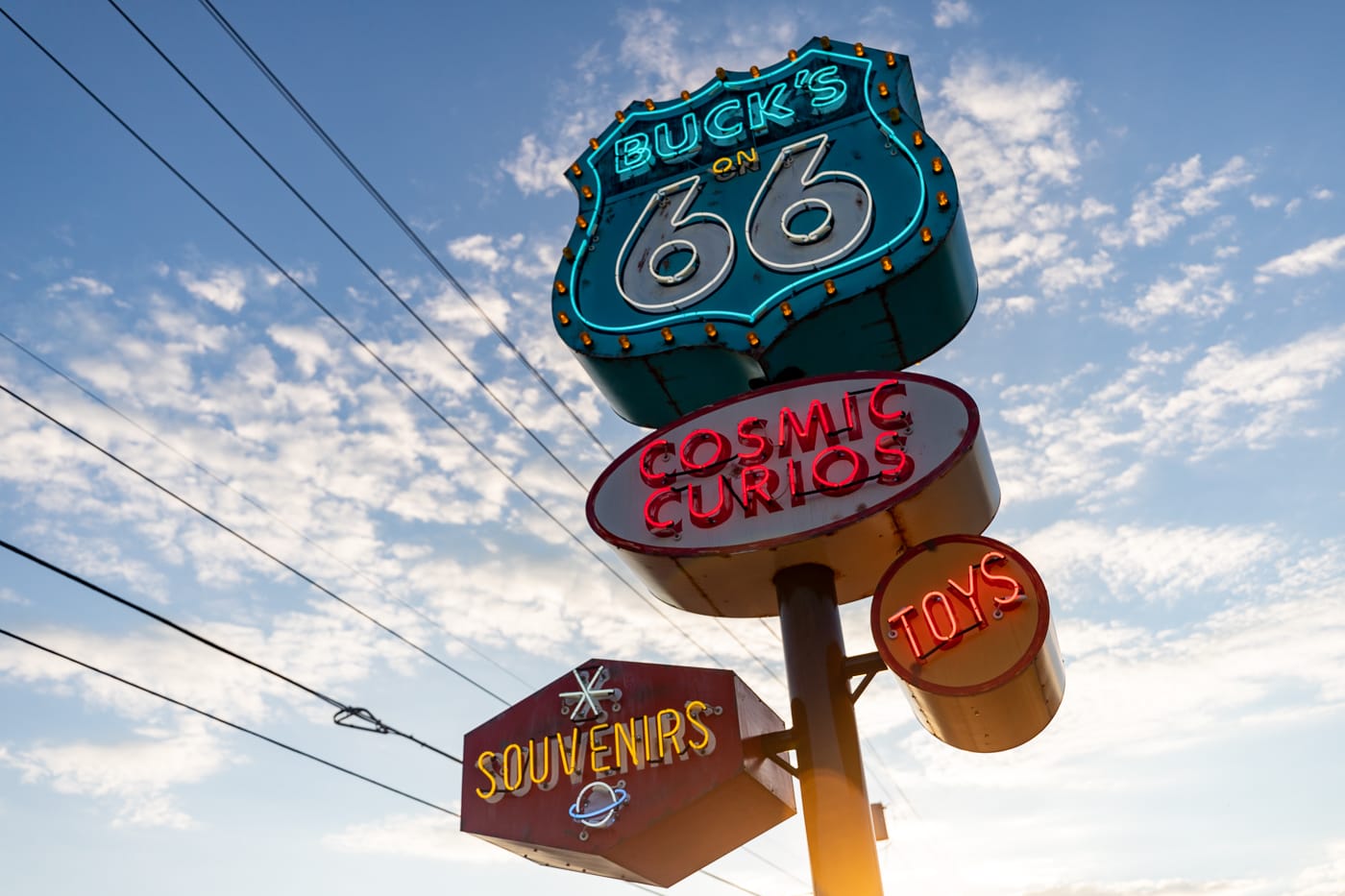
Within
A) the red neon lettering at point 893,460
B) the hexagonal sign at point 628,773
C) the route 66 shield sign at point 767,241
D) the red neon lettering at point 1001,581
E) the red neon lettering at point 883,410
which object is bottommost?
the hexagonal sign at point 628,773

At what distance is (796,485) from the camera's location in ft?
34.1

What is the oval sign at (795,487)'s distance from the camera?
9.88m

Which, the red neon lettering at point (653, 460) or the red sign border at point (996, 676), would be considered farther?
the red neon lettering at point (653, 460)

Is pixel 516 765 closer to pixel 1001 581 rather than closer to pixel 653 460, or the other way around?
pixel 653 460

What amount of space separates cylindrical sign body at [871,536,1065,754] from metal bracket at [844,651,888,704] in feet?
2.54

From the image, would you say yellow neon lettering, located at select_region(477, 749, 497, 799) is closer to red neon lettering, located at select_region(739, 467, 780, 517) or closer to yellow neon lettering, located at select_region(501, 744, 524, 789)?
yellow neon lettering, located at select_region(501, 744, 524, 789)

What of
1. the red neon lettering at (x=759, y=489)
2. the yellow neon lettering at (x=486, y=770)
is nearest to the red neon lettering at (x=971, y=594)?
the red neon lettering at (x=759, y=489)

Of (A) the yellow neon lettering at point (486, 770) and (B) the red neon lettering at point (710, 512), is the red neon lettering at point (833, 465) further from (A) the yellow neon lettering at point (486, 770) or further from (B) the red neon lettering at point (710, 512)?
(A) the yellow neon lettering at point (486, 770)

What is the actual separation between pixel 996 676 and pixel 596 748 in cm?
390

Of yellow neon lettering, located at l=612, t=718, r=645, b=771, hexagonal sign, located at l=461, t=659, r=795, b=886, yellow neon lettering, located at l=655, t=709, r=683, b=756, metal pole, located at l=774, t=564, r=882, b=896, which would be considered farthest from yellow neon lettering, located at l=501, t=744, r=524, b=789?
metal pole, located at l=774, t=564, r=882, b=896

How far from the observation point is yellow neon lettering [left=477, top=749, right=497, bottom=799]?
10414mm

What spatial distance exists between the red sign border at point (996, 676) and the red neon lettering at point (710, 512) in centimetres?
183

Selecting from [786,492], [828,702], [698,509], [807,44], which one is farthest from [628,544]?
[807,44]

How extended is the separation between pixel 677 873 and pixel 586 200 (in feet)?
27.9
